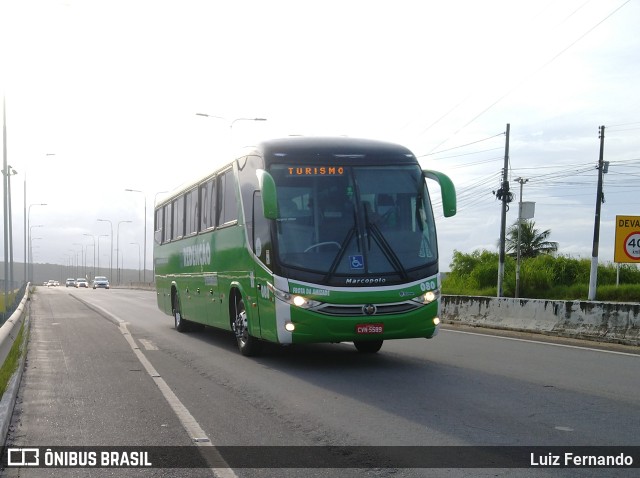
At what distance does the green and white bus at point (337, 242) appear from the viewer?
38.4 ft

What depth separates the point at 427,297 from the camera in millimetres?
12133

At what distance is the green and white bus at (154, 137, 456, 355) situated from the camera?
38.4ft

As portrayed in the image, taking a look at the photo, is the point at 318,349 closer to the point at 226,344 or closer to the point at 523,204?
the point at 226,344

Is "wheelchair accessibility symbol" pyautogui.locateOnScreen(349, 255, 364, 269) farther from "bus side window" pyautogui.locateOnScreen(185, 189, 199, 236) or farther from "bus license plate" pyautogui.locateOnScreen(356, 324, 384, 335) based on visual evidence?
"bus side window" pyautogui.locateOnScreen(185, 189, 199, 236)

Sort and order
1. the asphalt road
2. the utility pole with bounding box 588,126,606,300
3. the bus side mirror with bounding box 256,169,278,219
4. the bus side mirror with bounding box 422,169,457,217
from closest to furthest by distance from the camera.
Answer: the asphalt road < the bus side mirror with bounding box 256,169,278,219 < the bus side mirror with bounding box 422,169,457,217 < the utility pole with bounding box 588,126,606,300

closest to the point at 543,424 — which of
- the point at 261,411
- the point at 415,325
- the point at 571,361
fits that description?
the point at 261,411

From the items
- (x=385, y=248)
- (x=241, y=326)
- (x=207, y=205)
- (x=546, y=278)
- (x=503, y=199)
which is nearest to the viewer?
(x=385, y=248)

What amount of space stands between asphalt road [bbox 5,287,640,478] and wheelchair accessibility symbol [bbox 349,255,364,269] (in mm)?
1495

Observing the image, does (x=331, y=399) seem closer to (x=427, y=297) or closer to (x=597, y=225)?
(x=427, y=297)

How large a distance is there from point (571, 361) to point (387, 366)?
292 cm

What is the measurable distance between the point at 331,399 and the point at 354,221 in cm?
321

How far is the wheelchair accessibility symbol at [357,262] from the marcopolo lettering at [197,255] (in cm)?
503

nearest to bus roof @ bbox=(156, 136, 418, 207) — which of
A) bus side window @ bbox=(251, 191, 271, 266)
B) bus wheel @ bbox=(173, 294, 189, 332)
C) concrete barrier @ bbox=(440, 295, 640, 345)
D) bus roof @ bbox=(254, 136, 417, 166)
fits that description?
bus roof @ bbox=(254, 136, 417, 166)

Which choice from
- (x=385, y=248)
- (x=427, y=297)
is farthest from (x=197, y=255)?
(x=427, y=297)
